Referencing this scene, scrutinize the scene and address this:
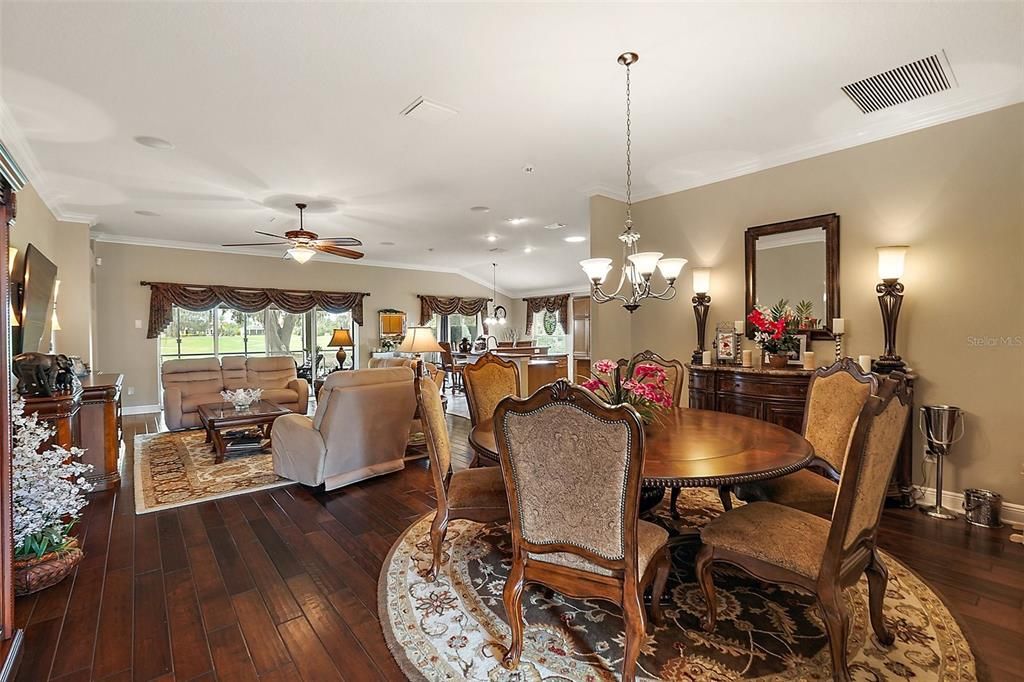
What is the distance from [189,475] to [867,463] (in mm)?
4800

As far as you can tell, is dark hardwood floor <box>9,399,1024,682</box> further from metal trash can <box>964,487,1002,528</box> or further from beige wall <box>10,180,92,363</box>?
beige wall <box>10,180,92,363</box>

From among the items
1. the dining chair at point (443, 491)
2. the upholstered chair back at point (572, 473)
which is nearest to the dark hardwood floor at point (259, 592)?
the dining chair at point (443, 491)

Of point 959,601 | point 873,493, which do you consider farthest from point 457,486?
point 959,601

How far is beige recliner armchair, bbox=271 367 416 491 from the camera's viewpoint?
374 centimetres

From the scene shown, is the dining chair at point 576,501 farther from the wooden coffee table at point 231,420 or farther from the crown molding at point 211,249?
the crown molding at point 211,249

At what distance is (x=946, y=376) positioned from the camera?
3322mm

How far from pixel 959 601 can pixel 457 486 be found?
240 centimetres

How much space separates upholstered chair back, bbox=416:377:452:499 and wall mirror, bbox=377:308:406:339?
7.90 metres

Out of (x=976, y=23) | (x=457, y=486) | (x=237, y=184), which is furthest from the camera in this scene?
(x=237, y=184)

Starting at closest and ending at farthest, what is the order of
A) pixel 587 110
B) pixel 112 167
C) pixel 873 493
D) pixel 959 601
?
pixel 873 493, pixel 959 601, pixel 587 110, pixel 112 167

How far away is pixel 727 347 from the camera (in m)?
4.27

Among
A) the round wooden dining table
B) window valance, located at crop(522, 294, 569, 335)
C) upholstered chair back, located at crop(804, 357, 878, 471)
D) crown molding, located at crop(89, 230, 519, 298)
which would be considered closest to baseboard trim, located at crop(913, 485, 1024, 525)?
upholstered chair back, located at crop(804, 357, 878, 471)

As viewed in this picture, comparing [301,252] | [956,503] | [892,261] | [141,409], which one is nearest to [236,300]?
[141,409]

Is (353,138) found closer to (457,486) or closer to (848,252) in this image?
(457,486)
